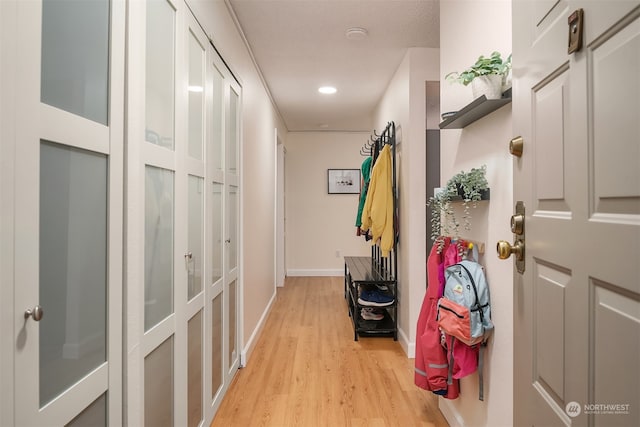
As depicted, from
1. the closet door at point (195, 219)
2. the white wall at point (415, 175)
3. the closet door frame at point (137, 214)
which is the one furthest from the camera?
the white wall at point (415, 175)

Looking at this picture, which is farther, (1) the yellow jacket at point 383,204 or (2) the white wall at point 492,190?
(1) the yellow jacket at point 383,204

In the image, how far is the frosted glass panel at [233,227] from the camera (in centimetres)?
245

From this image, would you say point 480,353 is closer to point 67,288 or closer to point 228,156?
point 67,288

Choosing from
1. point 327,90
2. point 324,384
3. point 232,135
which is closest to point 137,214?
point 232,135

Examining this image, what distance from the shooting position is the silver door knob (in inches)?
28.7

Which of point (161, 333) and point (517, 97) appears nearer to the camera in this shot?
point (517, 97)

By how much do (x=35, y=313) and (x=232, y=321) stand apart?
1847 millimetres

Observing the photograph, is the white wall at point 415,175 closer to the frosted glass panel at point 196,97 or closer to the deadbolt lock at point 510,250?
the frosted glass panel at point 196,97

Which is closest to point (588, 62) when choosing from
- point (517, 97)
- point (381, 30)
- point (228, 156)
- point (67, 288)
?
point (517, 97)

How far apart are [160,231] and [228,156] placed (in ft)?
3.48

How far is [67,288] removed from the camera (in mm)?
Result: 871

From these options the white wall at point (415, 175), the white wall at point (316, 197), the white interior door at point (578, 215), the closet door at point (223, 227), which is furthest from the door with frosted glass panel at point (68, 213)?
the white wall at point (316, 197)

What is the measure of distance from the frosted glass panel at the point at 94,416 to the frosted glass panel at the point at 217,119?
1289mm

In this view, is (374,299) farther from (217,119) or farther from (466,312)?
(217,119)
